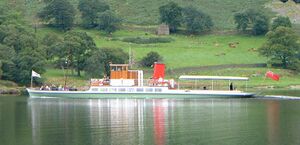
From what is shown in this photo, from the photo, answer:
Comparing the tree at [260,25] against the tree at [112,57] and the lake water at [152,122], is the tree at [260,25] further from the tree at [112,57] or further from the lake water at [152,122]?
the lake water at [152,122]

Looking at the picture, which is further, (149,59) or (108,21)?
(108,21)

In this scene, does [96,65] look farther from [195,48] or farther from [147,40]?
[147,40]

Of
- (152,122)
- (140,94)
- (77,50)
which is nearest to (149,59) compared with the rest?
(77,50)

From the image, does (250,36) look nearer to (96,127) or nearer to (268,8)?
(268,8)

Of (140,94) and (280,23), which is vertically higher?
(280,23)

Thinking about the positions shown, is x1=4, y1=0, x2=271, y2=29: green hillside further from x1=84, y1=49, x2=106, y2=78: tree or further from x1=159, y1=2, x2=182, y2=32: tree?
x1=84, y1=49, x2=106, y2=78: tree

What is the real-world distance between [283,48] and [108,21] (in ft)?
134

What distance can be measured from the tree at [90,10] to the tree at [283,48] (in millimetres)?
41870

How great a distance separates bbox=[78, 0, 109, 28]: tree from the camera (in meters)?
177

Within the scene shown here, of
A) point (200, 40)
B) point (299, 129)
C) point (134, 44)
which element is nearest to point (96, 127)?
point (299, 129)

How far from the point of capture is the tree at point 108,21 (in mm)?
171250

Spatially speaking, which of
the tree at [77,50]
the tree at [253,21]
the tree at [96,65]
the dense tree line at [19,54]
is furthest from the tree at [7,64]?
the tree at [253,21]

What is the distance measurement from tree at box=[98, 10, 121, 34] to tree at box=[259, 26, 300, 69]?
35861 mm

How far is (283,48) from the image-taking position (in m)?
146
